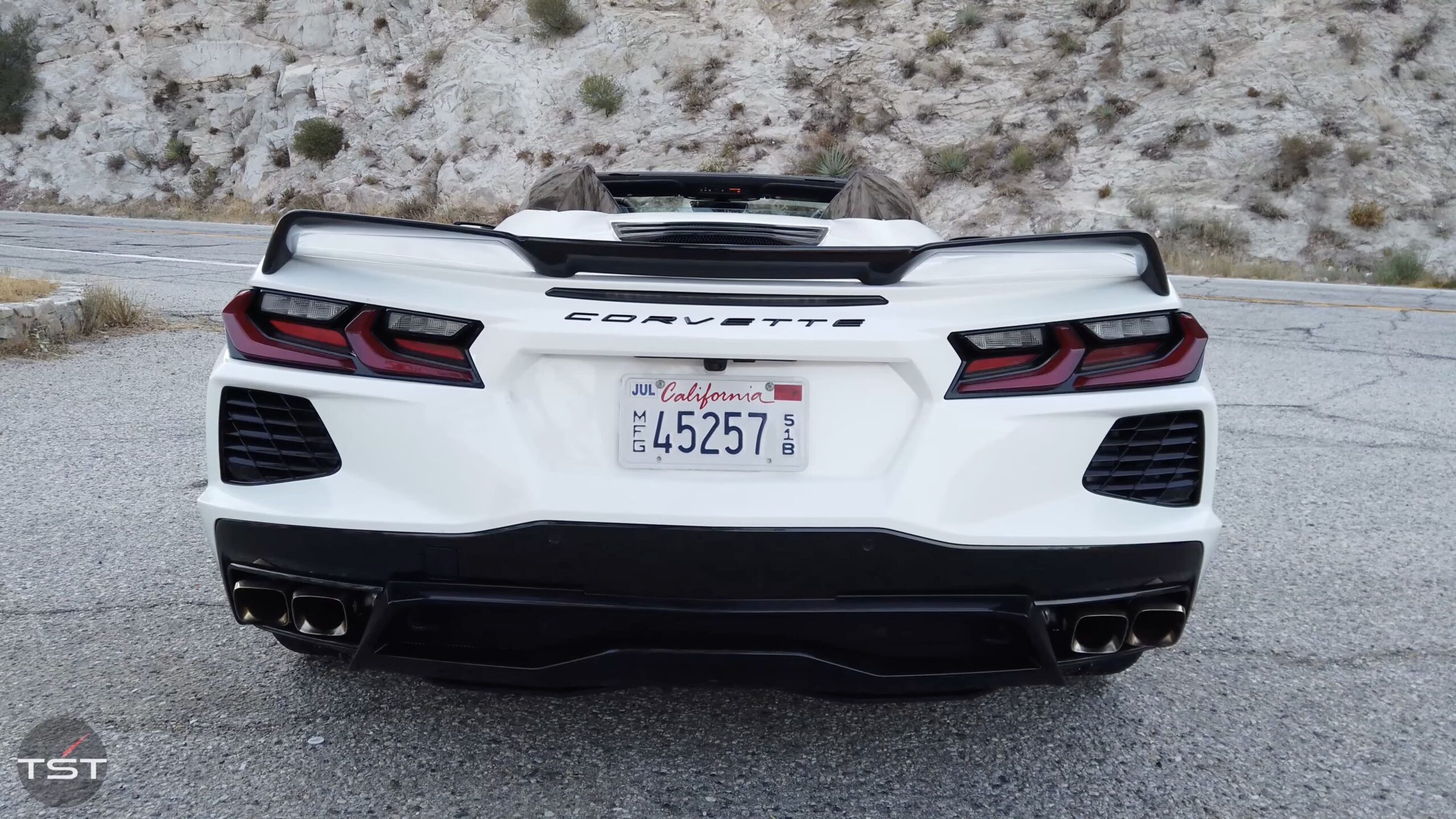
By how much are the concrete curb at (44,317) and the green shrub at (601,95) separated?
19062mm

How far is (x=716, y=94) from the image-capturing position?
2514 cm

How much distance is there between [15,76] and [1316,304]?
36.5 metres

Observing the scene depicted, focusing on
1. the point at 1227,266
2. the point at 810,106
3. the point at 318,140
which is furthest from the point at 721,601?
the point at 318,140

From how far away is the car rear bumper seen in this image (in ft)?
6.23

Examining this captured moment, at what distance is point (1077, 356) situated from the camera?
6.53 feet

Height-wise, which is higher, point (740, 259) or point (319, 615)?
point (740, 259)

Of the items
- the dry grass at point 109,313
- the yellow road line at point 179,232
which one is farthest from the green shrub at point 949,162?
the dry grass at point 109,313

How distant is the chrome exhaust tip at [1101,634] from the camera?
202cm

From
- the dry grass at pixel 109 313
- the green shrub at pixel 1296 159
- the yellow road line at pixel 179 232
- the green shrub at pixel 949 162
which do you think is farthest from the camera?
the green shrub at pixel 949 162

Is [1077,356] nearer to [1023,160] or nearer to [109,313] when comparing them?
[109,313]

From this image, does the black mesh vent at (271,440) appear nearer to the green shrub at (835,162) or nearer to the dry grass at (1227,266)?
the dry grass at (1227,266)

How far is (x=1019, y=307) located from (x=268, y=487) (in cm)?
150

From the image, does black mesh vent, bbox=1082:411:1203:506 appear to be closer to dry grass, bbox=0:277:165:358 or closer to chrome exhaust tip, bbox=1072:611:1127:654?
chrome exhaust tip, bbox=1072:611:1127:654

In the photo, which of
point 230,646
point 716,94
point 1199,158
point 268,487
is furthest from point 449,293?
point 716,94
